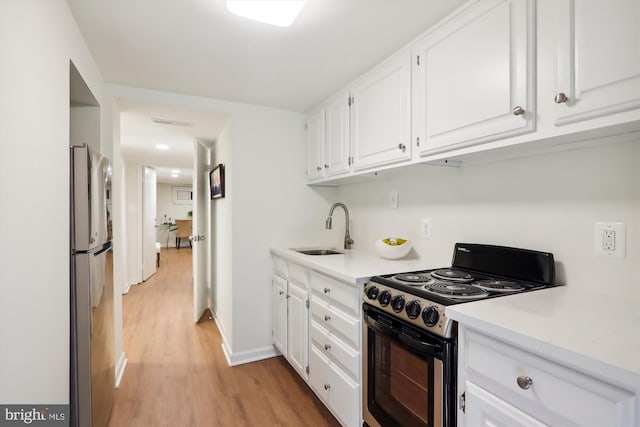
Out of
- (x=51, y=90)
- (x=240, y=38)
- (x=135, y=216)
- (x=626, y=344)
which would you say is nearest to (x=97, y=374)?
(x=51, y=90)

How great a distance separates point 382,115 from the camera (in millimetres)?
1870

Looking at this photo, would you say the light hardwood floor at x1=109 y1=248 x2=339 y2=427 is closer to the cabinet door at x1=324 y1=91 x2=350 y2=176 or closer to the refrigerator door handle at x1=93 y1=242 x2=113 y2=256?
the refrigerator door handle at x1=93 y1=242 x2=113 y2=256

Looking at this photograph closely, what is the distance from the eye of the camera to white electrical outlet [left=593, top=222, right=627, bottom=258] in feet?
3.77

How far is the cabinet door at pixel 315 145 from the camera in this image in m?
2.59

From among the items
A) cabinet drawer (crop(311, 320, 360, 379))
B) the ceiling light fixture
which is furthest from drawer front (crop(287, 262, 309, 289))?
the ceiling light fixture

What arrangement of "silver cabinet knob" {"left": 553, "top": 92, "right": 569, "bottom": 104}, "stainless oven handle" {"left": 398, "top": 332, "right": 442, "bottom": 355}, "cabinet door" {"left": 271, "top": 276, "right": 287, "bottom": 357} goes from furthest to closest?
"cabinet door" {"left": 271, "top": 276, "right": 287, "bottom": 357} → "stainless oven handle" {"left": 398, "top": 332, "right": 442, "bottom": 355} → "silver cabinet knob" {"left": 553, "top": 92, "right": 569, "bottom": 104}

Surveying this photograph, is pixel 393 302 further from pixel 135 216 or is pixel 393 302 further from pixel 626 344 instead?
pixel 135 216

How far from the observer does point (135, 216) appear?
5.23 metres

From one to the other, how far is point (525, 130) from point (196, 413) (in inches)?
92.1

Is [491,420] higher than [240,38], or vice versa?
[240,38]

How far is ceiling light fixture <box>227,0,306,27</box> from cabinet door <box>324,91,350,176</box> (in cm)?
92

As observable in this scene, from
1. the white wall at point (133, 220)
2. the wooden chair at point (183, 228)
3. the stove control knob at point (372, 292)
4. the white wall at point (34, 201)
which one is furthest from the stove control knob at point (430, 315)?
the wooden chair at point (183, 228)

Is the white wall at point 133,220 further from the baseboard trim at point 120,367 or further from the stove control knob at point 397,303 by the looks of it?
the stove control knob at point 397,303

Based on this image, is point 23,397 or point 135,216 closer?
point 23,397
